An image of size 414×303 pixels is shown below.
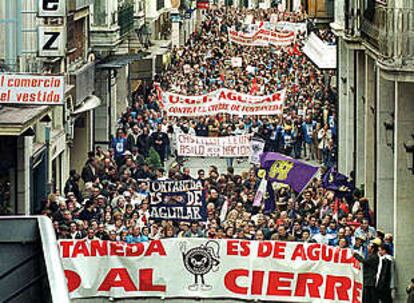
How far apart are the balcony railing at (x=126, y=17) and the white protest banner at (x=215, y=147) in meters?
12.5

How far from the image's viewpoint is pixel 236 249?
20609mm

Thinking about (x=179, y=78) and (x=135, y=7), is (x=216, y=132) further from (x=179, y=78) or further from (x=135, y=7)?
(x=179, y=78)

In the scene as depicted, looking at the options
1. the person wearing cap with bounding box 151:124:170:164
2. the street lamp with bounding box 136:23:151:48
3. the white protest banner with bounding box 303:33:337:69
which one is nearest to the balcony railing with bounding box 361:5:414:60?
the person wearing cap with bounding box 151:124:170:164

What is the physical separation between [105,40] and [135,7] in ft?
38.0

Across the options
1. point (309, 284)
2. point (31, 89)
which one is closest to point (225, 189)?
point (31, 89)

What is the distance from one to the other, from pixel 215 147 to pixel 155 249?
11.1 metres

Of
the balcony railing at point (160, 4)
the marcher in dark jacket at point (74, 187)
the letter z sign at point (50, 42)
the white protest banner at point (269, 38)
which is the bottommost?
the marcher in dark jacket at point (74, 187)

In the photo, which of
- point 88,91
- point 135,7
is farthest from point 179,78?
point 88,91

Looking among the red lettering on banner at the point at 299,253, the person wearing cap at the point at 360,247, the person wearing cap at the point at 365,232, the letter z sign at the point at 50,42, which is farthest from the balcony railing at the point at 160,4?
the red lettering on banner at the point at 299,253

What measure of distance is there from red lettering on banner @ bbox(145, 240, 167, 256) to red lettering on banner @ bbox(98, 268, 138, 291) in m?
0.40

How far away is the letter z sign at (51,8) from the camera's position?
27656mm

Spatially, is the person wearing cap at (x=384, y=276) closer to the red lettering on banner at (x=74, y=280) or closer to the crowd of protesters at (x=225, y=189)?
the crowd of protesters at (x=225, y=189)

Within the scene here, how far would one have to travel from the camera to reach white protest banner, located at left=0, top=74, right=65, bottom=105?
2445 centimetres

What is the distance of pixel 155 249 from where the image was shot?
20.7 m
